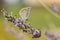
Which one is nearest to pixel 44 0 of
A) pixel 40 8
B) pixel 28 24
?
pixel 40 8

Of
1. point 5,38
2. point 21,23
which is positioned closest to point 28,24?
point 21,23

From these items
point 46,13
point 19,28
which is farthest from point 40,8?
point 19,28

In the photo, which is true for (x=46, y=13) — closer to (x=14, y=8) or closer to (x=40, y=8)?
(x=40, y=8)

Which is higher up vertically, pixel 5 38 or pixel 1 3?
pixel 1 3

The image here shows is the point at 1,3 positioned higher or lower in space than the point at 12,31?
higher

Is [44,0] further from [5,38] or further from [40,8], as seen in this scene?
[5,38]
